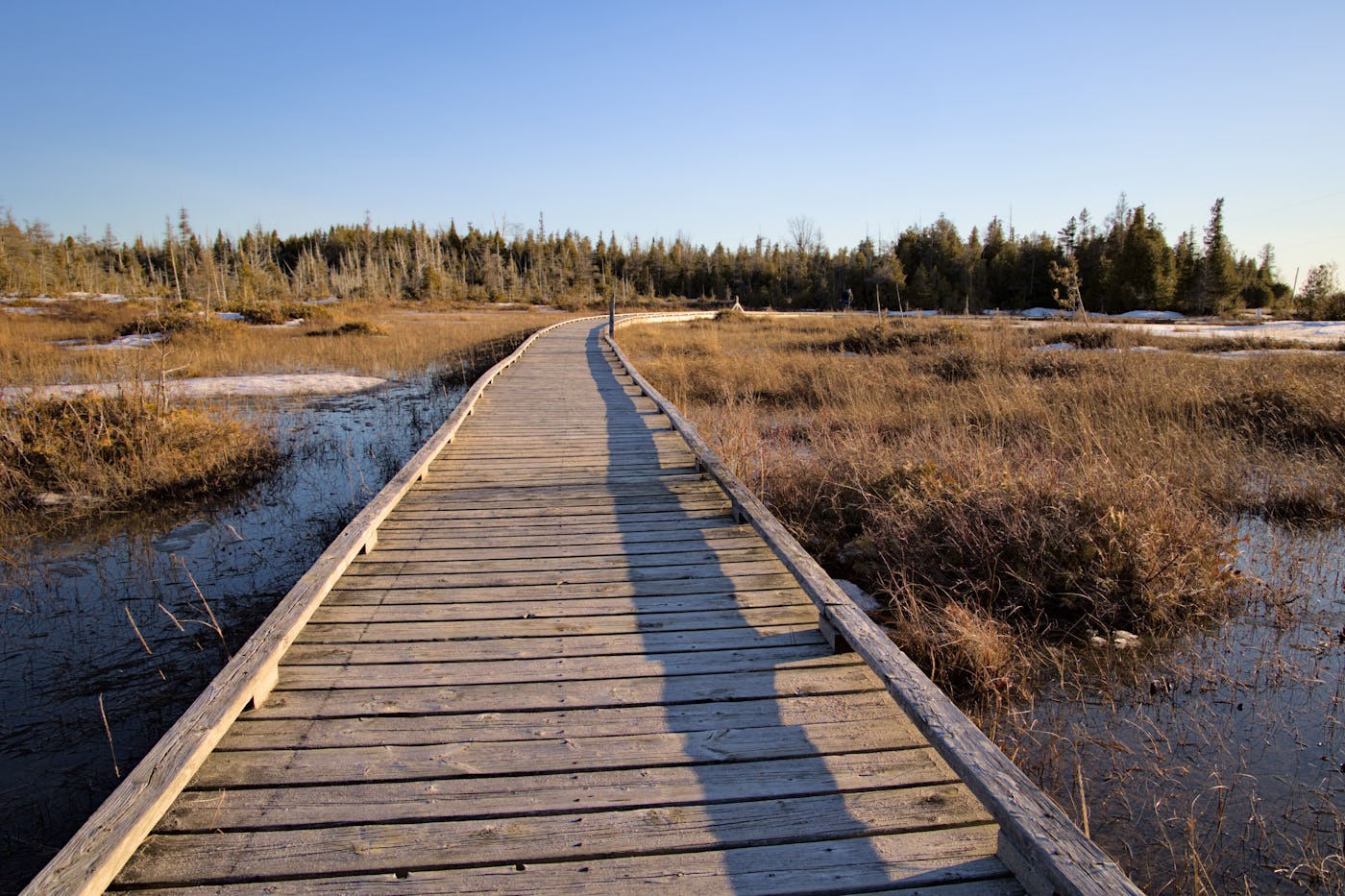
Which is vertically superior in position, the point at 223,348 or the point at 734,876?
the point at 223,348

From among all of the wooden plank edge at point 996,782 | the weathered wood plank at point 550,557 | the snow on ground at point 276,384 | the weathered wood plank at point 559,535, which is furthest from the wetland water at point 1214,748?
the snow on ground at point 276,384

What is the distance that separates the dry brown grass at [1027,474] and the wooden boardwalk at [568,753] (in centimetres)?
131

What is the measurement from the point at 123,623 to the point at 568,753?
3.75 meters

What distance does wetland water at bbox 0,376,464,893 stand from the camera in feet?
10.0

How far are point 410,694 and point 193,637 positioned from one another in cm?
253

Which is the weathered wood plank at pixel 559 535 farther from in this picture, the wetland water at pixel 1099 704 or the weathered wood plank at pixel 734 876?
the weathered wood plank at pixel 734 876

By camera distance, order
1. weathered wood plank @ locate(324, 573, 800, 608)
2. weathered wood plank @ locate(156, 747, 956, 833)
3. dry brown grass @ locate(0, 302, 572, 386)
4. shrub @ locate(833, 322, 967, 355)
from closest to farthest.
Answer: weathered wood plank @ locate(156, 747, 956, 833) → weathered wood plank @ locate(324, 573, 800, 608) → dry brown grass @ locate(0, 302, 572, 386) → shrub @ locate(833, 322, 967, 355)

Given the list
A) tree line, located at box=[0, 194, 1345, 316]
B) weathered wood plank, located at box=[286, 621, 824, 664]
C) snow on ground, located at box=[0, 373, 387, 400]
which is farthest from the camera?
tree line, located at box=[0, 194, 1345, 316]

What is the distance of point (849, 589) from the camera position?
191 inches

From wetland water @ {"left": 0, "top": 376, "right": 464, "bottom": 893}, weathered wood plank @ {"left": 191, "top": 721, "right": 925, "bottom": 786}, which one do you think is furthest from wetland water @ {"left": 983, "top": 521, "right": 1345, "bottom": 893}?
wetland water @ {"left": 0, "top": 376, "right": 464, "bottom": 893}

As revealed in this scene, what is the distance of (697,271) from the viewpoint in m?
69.9

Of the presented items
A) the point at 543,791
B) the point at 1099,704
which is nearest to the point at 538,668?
the point at 543,791

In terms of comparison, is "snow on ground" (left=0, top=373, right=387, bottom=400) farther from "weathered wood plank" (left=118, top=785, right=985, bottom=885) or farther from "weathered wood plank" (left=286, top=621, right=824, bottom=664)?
"weathered wood plank" (left=118, top=785, right=985, bottom=885)

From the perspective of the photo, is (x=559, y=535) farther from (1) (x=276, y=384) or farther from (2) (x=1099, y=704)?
(1) (x=276, y=384)
